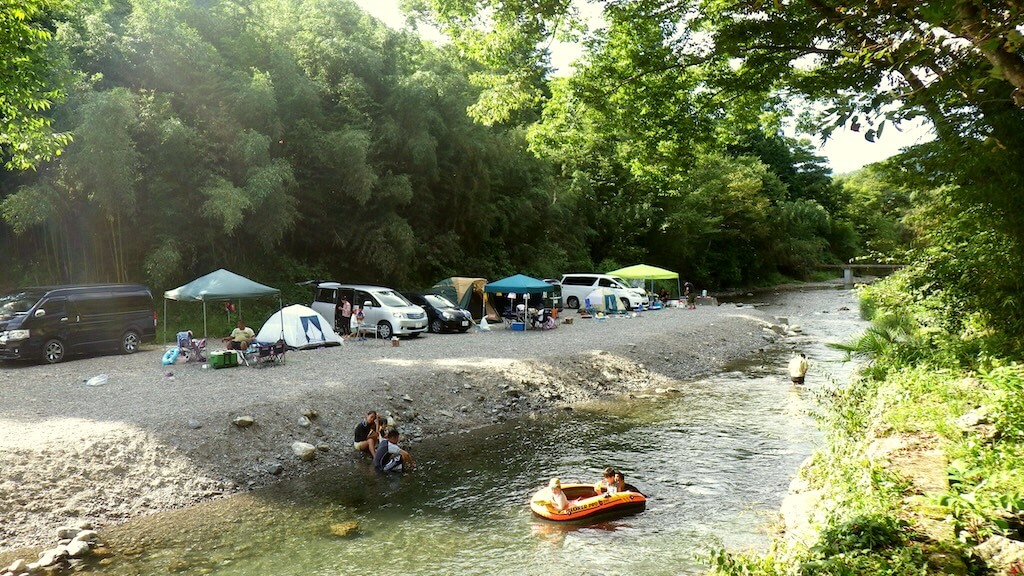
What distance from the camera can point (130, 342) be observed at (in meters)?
15.5

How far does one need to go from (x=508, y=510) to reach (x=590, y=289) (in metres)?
20.6

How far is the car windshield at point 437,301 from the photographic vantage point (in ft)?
66.6

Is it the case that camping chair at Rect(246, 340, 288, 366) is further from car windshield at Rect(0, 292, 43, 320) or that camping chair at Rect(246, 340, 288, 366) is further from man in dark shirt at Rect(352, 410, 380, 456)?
car windshield at Rect(0, 292, 43, 320)

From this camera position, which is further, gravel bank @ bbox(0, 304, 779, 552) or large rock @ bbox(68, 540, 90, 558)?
gravel bank @ bbox(0, 304, 779, 552)

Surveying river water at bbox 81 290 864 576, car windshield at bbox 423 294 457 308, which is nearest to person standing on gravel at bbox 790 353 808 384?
river water at bbox 81 290 864 576

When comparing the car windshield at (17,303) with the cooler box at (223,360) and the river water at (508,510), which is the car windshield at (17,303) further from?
the river water at (508,510)

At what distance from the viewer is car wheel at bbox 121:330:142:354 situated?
15.3 meters

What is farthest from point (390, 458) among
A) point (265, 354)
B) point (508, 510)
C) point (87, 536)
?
point (265, 354)

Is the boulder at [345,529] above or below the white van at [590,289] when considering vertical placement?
below

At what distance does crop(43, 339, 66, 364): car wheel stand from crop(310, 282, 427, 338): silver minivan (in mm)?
6535

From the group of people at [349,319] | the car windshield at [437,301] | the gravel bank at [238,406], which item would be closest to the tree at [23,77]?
the gravel bank at [238,406]

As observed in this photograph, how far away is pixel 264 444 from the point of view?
984 centimetres

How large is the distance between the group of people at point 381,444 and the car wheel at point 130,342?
7913mm

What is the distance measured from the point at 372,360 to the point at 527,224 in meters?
18.9
